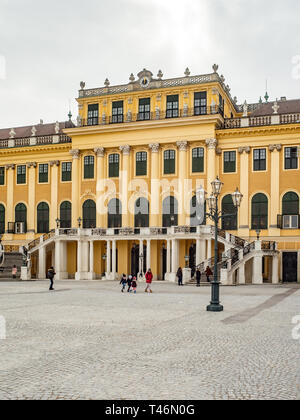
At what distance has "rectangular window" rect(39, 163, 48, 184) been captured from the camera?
53250mm

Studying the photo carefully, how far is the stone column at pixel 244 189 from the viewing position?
146ft

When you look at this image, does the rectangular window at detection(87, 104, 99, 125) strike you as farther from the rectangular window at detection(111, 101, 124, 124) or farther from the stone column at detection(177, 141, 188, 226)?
the stone column at detection(177, 141, 188, 226)

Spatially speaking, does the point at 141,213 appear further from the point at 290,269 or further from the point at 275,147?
→ the point at 290,269

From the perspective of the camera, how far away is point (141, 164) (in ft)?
159

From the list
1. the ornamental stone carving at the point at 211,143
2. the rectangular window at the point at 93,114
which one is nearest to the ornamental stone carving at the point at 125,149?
the rectangular window at the point at 93,114

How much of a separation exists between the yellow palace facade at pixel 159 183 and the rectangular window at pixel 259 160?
9 centimetres

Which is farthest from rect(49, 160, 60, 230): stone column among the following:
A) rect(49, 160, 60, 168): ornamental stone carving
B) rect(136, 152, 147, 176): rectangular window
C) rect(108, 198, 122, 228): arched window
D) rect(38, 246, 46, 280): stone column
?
rect(136, 152, 147, 176): rectangular window

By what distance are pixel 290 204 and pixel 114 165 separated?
16.7 meters

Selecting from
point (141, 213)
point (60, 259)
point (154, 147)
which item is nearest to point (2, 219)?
point (60, 259)

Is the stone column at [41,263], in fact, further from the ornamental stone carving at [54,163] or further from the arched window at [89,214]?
the ornamental stone carving at [54,163]

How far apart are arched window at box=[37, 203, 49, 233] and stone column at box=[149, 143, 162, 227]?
40.1ft
